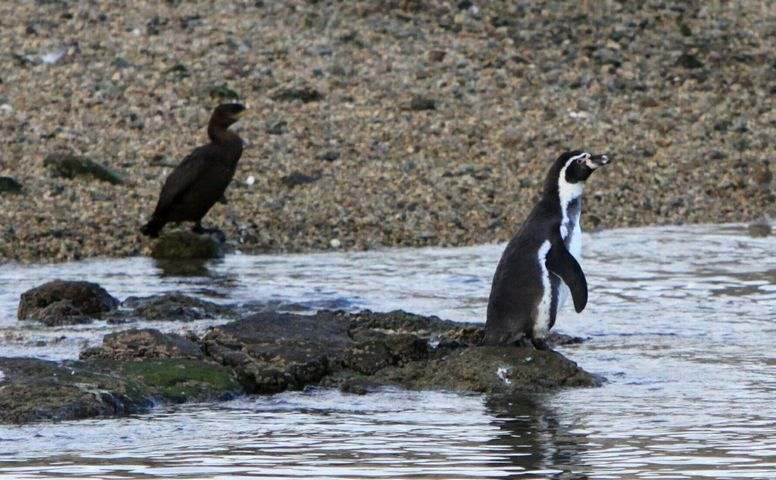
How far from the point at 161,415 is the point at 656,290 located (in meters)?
4.68

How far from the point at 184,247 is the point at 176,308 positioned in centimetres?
268

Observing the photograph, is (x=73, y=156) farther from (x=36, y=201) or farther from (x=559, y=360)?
(x=559, y=360)

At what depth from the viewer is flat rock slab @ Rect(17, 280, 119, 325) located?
9633 millimetres

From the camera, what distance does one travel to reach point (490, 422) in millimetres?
7000

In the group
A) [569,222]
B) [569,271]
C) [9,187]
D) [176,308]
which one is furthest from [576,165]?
[9,187]

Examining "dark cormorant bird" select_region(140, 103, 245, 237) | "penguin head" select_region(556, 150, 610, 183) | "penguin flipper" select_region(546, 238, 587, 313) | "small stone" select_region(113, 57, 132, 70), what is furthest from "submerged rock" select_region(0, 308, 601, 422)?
"small stone" select_region(113, 57, 132, 70)

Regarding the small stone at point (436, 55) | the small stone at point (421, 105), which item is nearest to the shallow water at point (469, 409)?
the small stone at point (421, 105)

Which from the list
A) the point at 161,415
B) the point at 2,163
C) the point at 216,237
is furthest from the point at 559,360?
the point at 2,163

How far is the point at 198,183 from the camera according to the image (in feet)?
41.6

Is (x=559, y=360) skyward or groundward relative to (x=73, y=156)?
groundward

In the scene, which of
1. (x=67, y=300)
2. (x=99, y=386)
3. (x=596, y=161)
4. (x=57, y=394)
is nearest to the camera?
(x=57, y=394)

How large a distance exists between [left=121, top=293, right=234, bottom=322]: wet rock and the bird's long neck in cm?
322

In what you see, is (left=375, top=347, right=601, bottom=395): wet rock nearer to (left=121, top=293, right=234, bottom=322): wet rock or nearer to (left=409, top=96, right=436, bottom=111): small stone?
(left=121, top=293, right=234, bottom=322): wet rock

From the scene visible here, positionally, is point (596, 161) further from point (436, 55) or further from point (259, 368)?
point (436, 55)
